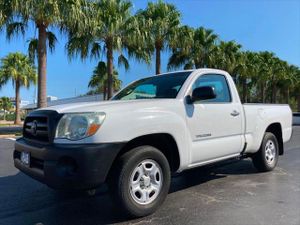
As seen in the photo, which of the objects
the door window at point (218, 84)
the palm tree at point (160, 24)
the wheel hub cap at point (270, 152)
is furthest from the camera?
the palm tree at point (160, 24)

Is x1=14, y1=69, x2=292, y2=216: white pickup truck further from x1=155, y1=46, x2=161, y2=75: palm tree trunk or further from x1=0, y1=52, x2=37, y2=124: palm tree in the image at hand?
x1=0, y1=52, x2=37, y2=124: palm tree

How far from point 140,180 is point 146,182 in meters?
0.08

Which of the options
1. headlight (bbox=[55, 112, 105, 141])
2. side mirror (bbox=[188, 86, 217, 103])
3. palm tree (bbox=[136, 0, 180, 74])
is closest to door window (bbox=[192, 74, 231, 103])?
side mirror (bbox=[188, 86, 217, 103])

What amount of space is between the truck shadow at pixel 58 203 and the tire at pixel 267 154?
0.42 meters

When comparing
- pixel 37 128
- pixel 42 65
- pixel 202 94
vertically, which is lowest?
pixel 37 128

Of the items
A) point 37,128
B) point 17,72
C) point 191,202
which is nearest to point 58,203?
point 37,128

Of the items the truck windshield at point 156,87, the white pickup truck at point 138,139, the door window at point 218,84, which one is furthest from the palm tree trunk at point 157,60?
the white pickup truck at point 138,139

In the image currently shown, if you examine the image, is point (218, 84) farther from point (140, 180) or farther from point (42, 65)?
point (42, 65)

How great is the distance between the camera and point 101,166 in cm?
385

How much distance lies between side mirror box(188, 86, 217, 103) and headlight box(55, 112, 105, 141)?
150cm

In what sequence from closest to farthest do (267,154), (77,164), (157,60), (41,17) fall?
(77,164) < (267,154) < (41,17) < (157,60)

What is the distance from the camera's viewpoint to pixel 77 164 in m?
3.75

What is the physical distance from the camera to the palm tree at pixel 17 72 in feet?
122

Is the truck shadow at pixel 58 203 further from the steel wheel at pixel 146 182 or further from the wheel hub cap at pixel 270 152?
the wheel hub cap at pixel 270 152
